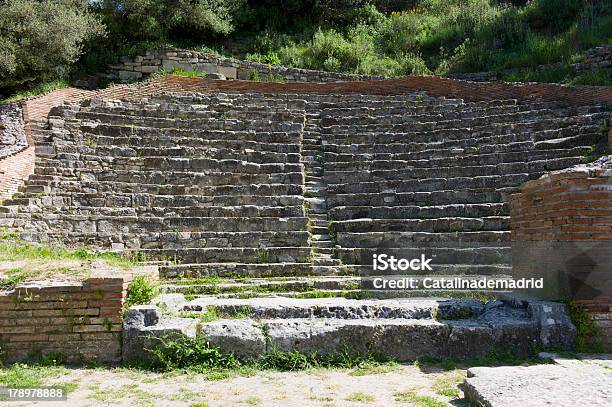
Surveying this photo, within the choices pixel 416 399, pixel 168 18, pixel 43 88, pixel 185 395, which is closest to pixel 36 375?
pixel 185 395

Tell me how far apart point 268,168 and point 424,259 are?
3776 millimetres

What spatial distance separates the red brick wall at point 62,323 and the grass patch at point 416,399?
8.11 ft

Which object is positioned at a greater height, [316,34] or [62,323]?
[316,34]

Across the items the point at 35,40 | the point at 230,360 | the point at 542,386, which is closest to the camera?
the point at 542,386

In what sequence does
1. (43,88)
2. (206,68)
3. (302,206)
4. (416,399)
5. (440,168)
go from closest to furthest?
1. (416,399)
2. (302,206)
3. (440,168)
4. (43,88)
5. (206,68)

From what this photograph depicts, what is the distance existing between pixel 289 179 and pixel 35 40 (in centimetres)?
948

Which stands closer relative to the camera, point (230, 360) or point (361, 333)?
point (230, 360)

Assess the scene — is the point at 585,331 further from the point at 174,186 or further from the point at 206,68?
the point at 206,68

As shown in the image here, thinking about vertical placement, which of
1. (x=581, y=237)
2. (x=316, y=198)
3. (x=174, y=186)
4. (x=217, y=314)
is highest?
(x=174, y=186)

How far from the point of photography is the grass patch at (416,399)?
3.60 meters

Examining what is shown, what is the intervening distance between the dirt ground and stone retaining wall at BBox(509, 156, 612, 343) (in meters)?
1.45

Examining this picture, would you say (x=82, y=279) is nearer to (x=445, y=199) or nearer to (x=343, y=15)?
(x=445, y=199)

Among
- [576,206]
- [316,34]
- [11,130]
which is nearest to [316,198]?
[576,206]

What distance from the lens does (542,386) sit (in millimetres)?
3467
